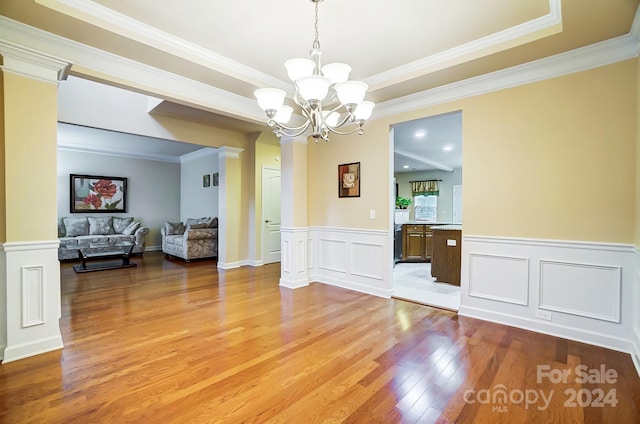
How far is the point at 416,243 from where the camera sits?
21.2 ft

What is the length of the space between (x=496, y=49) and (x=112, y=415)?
12.8 ft

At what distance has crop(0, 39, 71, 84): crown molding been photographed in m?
2.22

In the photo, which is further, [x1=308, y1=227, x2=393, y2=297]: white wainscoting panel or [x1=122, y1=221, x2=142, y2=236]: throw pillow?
[x1=122, y1=221, x2=142, y2=236]: throw pillow

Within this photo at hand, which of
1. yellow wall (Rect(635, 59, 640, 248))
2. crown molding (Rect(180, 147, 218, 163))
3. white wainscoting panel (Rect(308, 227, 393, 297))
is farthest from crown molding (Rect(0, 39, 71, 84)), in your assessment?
crown molding (Rect(180, 147, 218, 163))

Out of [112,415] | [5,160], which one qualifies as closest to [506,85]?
[112,415]

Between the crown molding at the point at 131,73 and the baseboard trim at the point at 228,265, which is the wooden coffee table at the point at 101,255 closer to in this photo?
the baseboard trim at the point at 228,265

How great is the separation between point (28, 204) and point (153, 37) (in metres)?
1.71

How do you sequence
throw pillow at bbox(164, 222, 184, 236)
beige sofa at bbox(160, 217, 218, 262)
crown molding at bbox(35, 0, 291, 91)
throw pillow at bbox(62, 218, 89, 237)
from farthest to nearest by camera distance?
throw pillow at bbox(164, 222, 184, 236) < throw pillow at bbox(62, 218, 89, 237) < beige sofa at bbox(160, 217, 218, 262) < crown molding at bbox(35, 0, 291, 91)

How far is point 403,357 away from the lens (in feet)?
7.72

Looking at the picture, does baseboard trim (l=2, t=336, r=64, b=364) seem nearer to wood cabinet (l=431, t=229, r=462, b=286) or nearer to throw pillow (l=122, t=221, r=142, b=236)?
wood cabinet (l=431, t=229, r=462, b=286)

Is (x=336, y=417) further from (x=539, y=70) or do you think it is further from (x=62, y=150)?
(x=62, y=150)

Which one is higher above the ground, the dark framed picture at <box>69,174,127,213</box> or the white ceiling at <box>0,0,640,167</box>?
the white ceiling at <box>0,0,640,167</box>

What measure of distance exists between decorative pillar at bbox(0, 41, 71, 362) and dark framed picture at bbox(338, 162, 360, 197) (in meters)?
3.20

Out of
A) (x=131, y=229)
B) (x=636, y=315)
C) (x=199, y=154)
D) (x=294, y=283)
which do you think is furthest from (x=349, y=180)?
(x=131, y=229)
